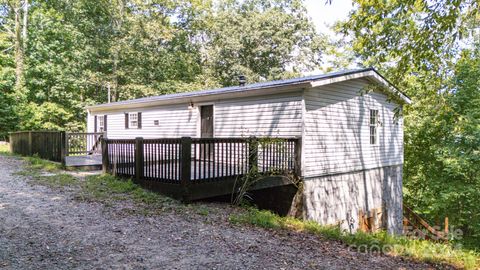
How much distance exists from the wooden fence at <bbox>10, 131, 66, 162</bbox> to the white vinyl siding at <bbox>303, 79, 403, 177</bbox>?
7826 mm

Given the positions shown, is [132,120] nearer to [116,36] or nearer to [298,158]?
[298,158]

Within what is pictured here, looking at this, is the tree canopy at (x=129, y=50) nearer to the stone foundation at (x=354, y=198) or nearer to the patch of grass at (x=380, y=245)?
the stone foundation at (x=354, y=198)

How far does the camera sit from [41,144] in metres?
12.2

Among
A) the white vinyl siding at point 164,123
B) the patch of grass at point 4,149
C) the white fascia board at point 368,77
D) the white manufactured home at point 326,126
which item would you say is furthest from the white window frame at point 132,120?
the white fascia board at point 368,77

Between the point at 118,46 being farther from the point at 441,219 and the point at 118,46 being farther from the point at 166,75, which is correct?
the point at 441,219

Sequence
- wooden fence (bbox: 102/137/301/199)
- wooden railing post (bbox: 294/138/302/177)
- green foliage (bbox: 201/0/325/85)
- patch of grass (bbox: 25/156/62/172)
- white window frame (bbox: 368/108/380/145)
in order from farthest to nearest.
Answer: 1. green foliage (bbox: 201/0/325/85)
2. white window frame (bbox: 368/108/380/145)
3. patch of grass (bbox: 25/156/62/172)
4. wooden railing post (bbox: 294/138/302/177)
5. wooden fence (bbox: 102/137/301/199)

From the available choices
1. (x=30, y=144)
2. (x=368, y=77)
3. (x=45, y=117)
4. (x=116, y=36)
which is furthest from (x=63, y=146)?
(x=116, y=36)

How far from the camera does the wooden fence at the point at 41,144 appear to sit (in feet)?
35.2

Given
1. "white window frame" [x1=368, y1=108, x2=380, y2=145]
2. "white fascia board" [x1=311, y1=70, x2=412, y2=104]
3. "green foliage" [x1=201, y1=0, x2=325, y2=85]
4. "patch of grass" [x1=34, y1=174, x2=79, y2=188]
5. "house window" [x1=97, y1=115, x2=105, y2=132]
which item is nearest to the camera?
"patch of grass" [x1=34, y1=174, x2=79, y2=188]

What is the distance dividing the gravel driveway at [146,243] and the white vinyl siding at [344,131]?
3.91 m

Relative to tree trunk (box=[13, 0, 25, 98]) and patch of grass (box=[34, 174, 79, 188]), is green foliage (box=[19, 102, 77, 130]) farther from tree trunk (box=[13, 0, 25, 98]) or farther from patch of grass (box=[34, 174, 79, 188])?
patch of grass (box=[34, 174, 79, 188])

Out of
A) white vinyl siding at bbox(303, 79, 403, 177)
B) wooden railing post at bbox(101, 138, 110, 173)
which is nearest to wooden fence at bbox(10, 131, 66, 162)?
wooden railing post at bbox(101, 138, 110, 173)

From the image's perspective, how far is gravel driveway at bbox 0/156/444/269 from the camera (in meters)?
3.71

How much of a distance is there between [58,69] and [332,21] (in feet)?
68.1
